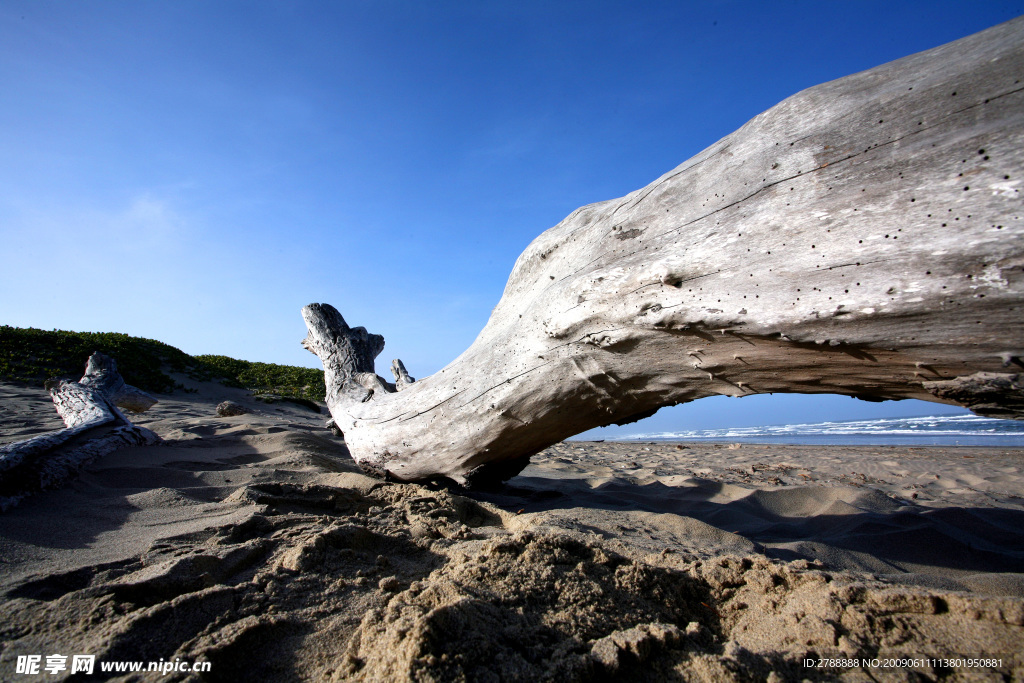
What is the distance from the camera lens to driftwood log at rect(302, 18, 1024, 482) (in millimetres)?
1477

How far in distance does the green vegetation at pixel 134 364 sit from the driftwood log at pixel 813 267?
1280 cm

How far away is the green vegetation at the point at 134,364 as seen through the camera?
1101 centimetres

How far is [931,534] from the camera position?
2.89 metres

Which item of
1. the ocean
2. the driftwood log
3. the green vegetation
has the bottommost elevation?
the ocean

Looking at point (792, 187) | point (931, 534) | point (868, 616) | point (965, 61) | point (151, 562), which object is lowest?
point (931, 534)

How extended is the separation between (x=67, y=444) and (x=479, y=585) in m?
3.45

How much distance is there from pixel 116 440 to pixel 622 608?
4373 millimetres

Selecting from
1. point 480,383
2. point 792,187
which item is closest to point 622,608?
point 480,383

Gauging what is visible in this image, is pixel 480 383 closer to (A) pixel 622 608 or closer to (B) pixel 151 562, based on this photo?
(A) pixel 622 608

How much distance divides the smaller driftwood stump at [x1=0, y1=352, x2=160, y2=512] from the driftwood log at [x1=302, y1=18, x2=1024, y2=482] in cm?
265

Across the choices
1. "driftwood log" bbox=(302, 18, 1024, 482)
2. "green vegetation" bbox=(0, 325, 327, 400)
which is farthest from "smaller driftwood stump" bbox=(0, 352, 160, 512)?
"green vegetation" bbox=(0, 325, 327, 400)

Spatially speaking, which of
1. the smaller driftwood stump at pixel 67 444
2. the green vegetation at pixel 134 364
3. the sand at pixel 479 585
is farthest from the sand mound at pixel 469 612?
the green vegetation at pixel 134 364

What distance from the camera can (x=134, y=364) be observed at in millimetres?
13008

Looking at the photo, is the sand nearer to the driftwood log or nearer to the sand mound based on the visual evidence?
the sand mound
